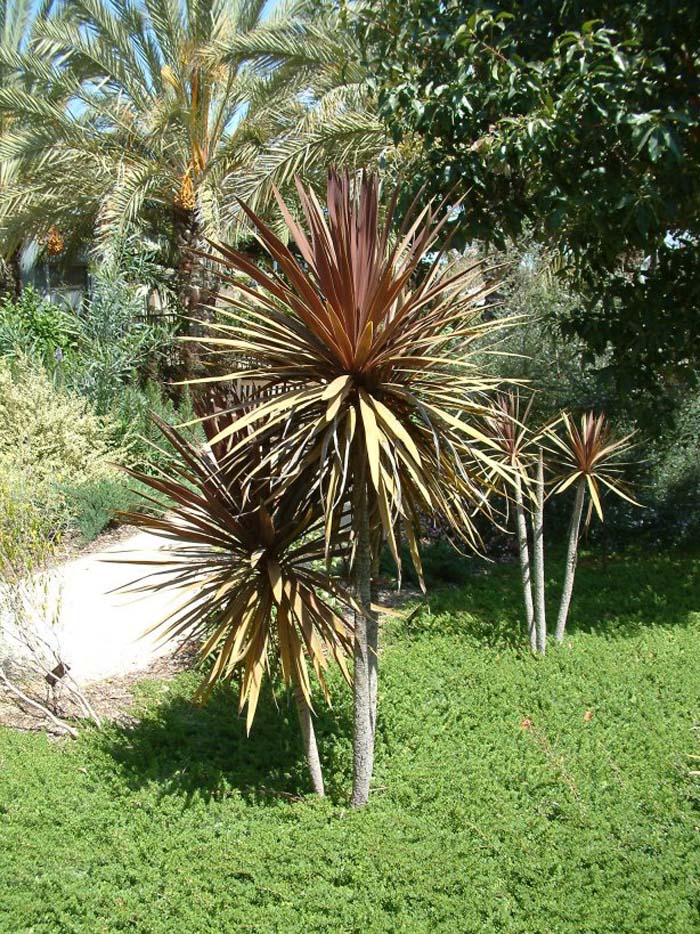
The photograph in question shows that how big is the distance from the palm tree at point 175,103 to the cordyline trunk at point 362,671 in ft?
25.3

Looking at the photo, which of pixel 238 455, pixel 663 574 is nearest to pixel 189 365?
pixel 663 574

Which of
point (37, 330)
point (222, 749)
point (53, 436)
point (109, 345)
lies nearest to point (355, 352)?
point (222, 749)

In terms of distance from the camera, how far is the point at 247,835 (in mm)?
4230

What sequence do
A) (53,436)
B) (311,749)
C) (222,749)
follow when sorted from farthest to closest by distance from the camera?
(53,436)
(222,749)
(311,749)

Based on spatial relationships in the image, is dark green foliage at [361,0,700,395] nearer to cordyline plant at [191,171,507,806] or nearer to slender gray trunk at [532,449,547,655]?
slender gray trunk at [532,449,547,655]

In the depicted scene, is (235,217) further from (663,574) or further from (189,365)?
(663,574)

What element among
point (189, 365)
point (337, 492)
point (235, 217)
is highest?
point (235, 217)

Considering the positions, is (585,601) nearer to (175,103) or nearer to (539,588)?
(539,588)

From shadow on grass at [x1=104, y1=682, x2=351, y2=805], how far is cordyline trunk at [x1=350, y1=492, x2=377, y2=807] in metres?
0.28

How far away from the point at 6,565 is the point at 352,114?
7.59 metres

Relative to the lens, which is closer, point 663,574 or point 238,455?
point 238,455

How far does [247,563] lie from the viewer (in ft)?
14.2

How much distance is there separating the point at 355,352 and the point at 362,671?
1599mm

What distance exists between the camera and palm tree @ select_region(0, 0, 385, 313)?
37.0 feet
